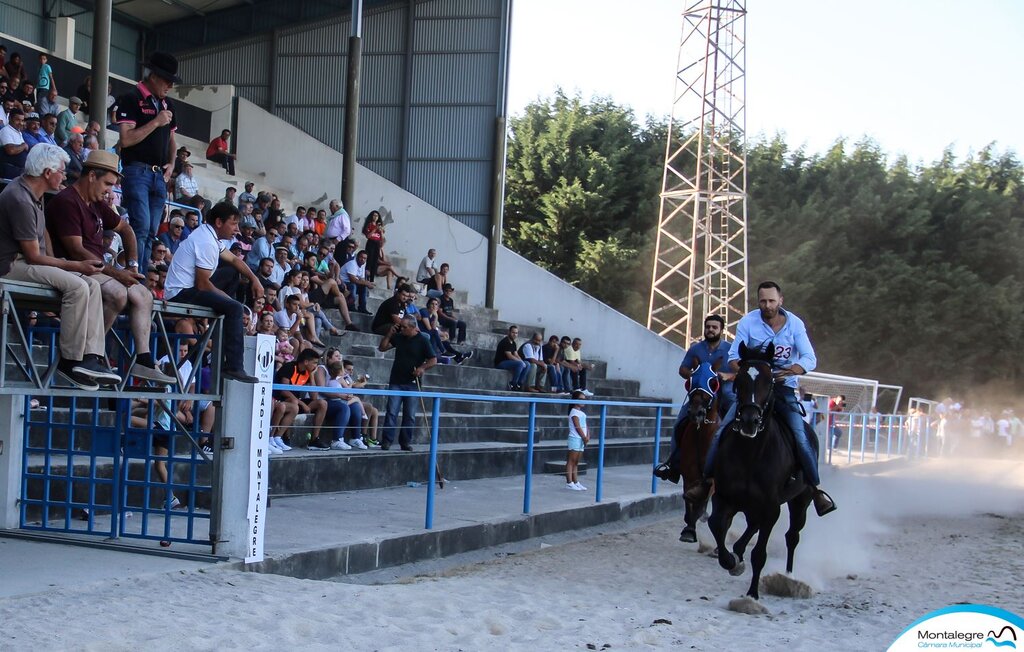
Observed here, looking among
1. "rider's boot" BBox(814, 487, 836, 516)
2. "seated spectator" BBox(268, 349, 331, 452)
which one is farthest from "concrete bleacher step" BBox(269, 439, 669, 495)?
"rider's boot" BBox(814, 487, 836, 516)

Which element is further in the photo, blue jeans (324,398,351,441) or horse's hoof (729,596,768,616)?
blue jeans (324,398,351,441)

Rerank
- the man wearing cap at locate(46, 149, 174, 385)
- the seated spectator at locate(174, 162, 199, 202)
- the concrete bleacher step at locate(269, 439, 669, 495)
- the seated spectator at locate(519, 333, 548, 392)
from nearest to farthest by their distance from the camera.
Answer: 1. the man wearing cap at locate(46, 149, 174, 385)
2. the concrete bleacher step at locate(269, 439, 669, 495)
3. the seated spectator at locate(174, 162, 199, 202)
4. the seated spectator at locate(519, 333, 548, 392)

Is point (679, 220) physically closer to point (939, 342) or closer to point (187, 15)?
point (939, 342)

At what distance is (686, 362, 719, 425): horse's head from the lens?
437 inches

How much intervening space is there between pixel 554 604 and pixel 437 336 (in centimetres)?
1169

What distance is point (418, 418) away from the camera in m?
16.3

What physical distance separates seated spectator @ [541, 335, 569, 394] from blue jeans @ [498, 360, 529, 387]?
0.87 meters

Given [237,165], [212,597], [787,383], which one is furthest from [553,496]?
[237,165]

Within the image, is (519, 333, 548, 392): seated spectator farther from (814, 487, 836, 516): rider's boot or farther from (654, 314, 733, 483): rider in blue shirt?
(814, 487, 836, 516): rider's boot

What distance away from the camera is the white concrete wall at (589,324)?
2617 cm

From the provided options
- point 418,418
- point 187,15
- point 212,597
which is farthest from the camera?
point 187,15

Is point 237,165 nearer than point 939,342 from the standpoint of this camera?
Yes

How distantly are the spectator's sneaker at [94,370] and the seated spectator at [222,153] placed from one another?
17162 millimetres

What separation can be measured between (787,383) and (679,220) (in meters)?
40.0
